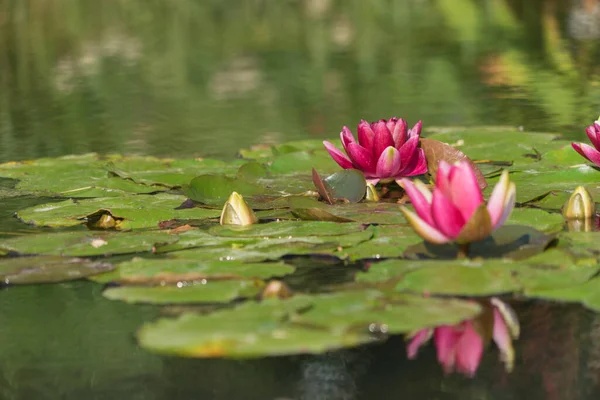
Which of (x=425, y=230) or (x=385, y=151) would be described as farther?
(x=385, y=151)

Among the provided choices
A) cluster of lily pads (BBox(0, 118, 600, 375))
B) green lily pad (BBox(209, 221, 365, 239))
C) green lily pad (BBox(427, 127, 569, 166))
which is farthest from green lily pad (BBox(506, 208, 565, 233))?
green lily pad (BBox(427, 127, 569, 166))

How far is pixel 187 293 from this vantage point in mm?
2334

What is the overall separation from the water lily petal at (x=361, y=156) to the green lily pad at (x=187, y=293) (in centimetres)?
116

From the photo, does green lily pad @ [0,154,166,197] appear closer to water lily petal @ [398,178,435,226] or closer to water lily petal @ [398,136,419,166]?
water lily petal @ [398,136,419,166]

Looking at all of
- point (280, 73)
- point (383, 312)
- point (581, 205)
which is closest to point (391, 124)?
point (581, 205)

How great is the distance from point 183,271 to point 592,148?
1.61m

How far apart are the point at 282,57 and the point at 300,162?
19.4ft

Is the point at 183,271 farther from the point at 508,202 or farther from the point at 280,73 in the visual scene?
the point at 280,73

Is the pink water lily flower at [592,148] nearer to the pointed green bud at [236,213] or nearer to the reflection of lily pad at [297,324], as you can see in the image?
the pointed green bud at [236,213]

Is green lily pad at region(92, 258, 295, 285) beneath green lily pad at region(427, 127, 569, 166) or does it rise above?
above

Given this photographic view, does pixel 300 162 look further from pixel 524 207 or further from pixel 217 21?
pixel 217 21

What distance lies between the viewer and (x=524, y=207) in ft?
10.1

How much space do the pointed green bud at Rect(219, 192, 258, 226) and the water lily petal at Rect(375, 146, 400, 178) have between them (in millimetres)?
602

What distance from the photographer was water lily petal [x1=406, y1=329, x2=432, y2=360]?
206 centimetres
